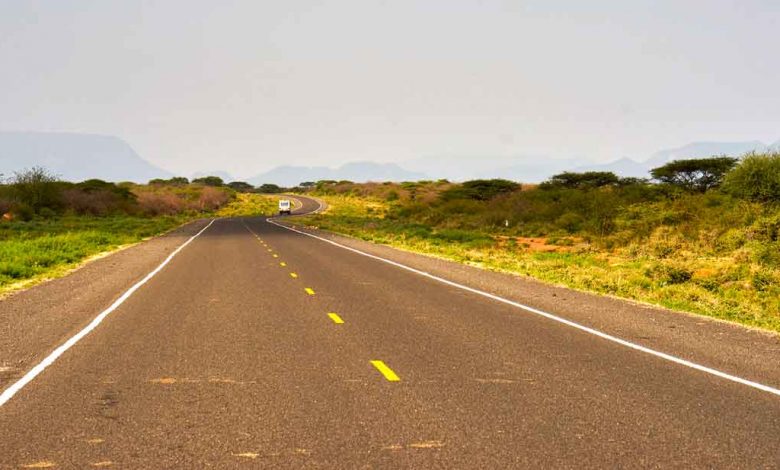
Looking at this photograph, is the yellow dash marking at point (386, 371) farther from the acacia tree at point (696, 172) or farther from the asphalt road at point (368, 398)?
the acacia tree at point (696, 172)

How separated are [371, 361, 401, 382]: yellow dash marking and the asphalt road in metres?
0.06

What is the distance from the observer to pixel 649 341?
10102mm

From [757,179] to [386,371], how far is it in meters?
30.3

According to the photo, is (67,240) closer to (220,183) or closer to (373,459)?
(373,459)

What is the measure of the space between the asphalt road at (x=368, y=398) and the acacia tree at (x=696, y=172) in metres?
41.7

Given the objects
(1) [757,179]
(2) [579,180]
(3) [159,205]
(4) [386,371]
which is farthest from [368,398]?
(3) [159,205]

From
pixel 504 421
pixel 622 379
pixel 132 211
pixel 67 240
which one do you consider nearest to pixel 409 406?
pixel 504 421

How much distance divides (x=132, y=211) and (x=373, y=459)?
85796mm

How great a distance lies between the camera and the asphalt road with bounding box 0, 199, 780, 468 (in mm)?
5156

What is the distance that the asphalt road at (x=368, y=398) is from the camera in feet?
16.9

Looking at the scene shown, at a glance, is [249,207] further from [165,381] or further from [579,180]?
[165,381]

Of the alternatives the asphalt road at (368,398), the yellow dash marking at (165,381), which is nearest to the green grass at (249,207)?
the asphalt road at (368,398)

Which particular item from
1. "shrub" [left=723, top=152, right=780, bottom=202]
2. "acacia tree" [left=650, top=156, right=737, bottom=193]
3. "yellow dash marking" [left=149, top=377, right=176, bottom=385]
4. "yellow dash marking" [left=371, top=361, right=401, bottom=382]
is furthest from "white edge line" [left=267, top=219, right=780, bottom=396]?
"acacia tree" [left=650, top=156, right=737, bottom=193]

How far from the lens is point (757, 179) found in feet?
108
